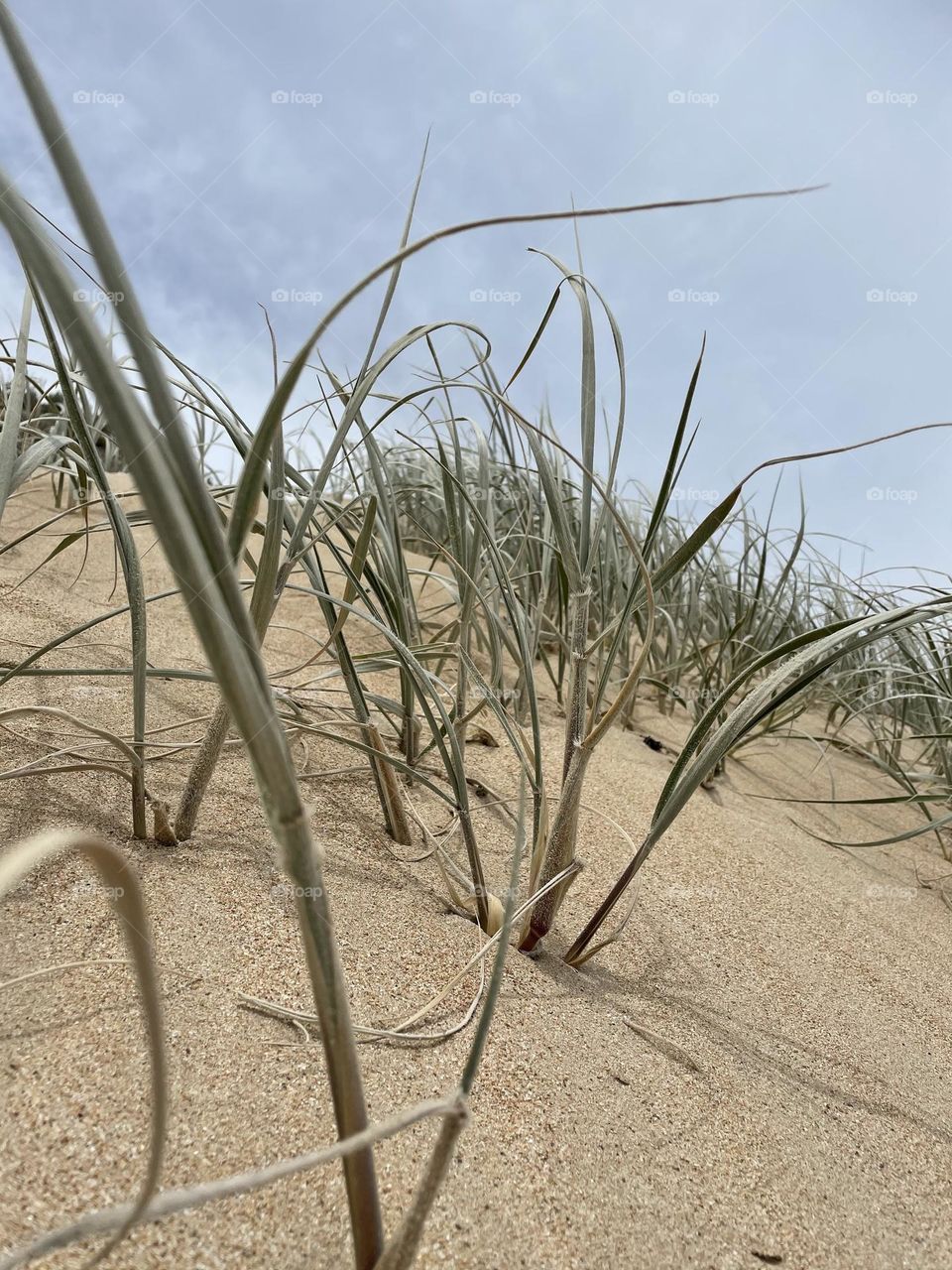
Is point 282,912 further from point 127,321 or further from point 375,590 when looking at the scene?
point 127,321

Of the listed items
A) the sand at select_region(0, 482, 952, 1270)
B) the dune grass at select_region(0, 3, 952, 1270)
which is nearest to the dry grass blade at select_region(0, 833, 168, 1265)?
the dune grass at select_region(0, 3, 952, 1270)

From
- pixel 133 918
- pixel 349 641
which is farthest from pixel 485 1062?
pixel 349 641

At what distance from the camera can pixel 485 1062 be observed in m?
0.55

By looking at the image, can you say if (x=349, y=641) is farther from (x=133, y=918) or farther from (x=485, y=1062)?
(x=133, y=918)

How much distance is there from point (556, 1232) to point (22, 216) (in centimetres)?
55

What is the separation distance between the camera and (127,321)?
236 mm

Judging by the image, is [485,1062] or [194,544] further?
[485,1062]

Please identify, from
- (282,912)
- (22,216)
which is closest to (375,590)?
(282,912)

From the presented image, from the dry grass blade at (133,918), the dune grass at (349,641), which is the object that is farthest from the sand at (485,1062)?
the dry grass blade at (133,918)

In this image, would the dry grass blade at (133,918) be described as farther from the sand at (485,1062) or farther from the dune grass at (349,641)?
the sand at (485,1062)

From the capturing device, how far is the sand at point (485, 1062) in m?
0.41

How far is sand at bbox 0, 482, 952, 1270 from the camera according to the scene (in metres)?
0.41

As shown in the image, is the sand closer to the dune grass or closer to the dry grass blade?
the dune grass

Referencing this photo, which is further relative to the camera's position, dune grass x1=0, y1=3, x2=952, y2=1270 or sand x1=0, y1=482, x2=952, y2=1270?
sand x1=0, y1=482, x2=952, y2=1270
